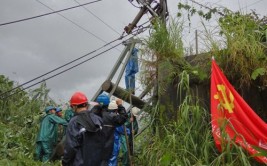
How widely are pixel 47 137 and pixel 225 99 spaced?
13.8ft

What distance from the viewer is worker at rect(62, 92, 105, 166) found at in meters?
3.85

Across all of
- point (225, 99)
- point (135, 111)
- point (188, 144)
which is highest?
point (225, 99)

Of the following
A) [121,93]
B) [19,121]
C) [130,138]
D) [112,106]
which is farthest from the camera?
[19,121]

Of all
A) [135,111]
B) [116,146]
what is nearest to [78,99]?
[116,146]

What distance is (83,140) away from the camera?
3938 mm

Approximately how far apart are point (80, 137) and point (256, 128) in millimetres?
2096

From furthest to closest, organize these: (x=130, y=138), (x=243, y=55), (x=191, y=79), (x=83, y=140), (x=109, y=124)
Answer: (x=130, y=138) → (x=191, y=79) → (x=243, y=55) → (x=109, y=124) → (x=83, y=140)

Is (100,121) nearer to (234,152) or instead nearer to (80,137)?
(80,137)

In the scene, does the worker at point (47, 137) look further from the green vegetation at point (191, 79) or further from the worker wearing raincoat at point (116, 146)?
the worker wearing raincoat at point (116, 146)

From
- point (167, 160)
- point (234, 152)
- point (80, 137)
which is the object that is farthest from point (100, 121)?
point (234, 152)

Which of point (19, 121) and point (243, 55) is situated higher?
point (243, 55)

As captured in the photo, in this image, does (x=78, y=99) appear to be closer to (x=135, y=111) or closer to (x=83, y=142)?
(x=83, y=142)

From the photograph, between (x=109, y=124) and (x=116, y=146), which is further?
(x=116, y=146)

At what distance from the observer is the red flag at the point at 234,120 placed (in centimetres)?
428
